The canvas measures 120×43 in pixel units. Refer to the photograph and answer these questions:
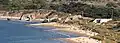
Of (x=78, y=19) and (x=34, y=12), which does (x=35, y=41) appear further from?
(x=34, y=12)

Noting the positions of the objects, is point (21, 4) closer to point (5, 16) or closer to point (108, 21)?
Answer: point (5, 16)

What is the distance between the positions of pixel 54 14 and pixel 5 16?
92.0 ft

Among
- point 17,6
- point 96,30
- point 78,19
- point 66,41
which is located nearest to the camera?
point 66,41

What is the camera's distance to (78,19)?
124 metres

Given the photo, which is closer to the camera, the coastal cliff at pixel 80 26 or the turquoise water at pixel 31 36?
the coastal cliff at pixel 80 26

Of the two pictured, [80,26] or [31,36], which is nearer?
[31,36]

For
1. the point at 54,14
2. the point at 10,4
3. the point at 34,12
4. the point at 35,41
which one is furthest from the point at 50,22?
the point at 10,4

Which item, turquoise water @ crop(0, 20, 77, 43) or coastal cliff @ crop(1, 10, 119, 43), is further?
turquoise water @ crop(0, 20, 77, 43)

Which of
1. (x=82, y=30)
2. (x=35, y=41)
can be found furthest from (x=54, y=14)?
(x=35, y=41)

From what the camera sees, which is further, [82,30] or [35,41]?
[82,30]

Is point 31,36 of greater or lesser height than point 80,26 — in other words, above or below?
above

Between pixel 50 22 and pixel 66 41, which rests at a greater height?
pixel 66 41

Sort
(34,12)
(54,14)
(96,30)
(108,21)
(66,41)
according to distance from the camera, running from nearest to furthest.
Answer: (66,41) → (96,30) → (108,21) → (54,14) → (34,12)

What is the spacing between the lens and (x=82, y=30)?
96.6 meters
